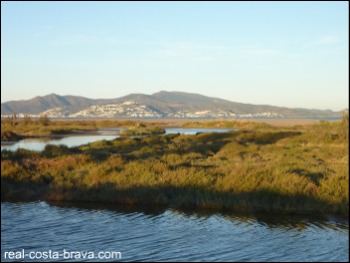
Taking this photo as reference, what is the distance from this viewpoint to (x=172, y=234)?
11062 mm

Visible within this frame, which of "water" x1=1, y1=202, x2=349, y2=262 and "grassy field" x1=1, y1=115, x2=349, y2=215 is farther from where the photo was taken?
"grassy field" x1=1, y1=115, x2=349, y2=215

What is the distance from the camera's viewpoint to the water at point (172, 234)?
31.7 ft

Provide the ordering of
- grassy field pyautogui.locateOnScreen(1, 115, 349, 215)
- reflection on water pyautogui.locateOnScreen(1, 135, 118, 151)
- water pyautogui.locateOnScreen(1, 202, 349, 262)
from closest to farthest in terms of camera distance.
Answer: water pyautogui.locateOnScreen(1, 202, 349, 262)
grassy field pyautogui.locateOnScreen(1, 115, 349, 215)
reflection on water pyautogui.locateOnScreen(1, 135, 118, 151)

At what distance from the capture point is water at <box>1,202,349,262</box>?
966 cm

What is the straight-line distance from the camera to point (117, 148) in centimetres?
3416

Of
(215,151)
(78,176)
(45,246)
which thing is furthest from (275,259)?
(215,151)

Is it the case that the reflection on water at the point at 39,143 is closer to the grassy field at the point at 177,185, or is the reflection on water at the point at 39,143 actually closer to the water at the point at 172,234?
the grassy field at the point at 177,185

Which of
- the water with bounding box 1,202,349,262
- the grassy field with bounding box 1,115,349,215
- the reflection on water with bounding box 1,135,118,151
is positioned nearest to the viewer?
the water with bounding box 1,202,349,262

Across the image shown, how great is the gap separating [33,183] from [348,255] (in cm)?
1241

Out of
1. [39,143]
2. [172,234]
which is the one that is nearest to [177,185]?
[172,234]

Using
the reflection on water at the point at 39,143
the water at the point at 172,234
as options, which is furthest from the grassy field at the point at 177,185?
the reflection on water at the point at 39,143

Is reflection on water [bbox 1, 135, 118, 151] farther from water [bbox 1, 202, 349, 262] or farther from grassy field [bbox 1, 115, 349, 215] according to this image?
water [bbox 1, 202, 349, 262]

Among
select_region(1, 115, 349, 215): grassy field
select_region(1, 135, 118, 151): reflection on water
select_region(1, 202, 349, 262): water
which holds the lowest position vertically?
select_region(1, 202, 349, 262): water

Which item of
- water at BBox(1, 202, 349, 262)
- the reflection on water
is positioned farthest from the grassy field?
the reflection on water
